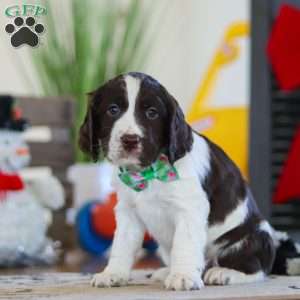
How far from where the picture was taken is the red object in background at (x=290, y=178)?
1929 mm

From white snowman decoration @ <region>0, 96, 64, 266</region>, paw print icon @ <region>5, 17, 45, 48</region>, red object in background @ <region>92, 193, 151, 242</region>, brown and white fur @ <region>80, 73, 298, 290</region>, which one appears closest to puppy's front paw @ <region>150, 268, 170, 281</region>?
brown and white fur @ <region>80, 73, 298, 290</region>

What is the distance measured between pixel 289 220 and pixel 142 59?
78 cm

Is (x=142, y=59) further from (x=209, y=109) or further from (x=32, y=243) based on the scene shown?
→ (x=32, y=243)

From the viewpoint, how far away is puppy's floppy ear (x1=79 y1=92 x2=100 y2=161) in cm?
103

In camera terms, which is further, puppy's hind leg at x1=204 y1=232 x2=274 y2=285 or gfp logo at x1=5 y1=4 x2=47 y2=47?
puppy's hind leg at x1=204 y1=232 x2=274 y2=285

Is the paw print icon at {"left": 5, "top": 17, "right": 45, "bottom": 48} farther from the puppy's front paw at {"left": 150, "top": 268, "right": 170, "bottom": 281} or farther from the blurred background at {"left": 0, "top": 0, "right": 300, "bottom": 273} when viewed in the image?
the blurred background at {"left": 0, "top": 0, "right": 300, "bottom": 273}

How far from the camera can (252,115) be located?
6.31 ft

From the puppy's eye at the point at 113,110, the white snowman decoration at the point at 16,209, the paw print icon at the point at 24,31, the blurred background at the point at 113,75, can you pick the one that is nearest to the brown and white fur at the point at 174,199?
the puppy's eye at the point at 113,110

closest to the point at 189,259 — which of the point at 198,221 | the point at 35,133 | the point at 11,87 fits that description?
the point at 198,221

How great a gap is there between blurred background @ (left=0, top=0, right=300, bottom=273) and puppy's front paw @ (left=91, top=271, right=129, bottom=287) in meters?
0.51

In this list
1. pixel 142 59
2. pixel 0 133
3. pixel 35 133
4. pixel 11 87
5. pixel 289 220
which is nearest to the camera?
pixel 0 133

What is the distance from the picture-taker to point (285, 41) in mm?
1903

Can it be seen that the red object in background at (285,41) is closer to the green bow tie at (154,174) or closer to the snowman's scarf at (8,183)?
the snowman's scarf at (8,183)

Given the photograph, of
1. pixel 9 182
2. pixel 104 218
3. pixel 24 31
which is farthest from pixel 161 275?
pixel 104 218
